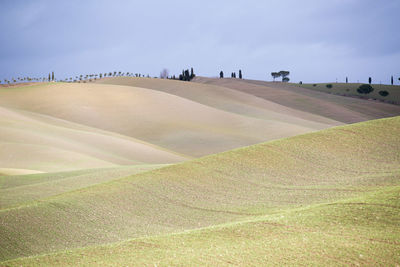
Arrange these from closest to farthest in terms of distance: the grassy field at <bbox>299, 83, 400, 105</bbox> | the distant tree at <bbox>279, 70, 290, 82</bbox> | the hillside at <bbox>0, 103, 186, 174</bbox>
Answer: the hillside at <bbox>0, 103, 186, 174</bbox>, the grassy field at <bbox>299, 83, 400, 105</bbox>, the distant tree at <bbox>279, 70, 290, 82</bbox>

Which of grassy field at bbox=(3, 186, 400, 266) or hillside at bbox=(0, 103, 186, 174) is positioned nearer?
grassy field at bbox=(3, 186, 400, 266)

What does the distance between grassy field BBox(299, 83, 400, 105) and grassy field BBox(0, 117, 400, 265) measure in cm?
→ 10435

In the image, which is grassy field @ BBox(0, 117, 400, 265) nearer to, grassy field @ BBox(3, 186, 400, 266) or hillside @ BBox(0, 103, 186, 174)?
grassy field @ BBox(3, 186, 400, 266)

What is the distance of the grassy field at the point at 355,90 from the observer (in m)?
121

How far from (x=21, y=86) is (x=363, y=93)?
91632 mm

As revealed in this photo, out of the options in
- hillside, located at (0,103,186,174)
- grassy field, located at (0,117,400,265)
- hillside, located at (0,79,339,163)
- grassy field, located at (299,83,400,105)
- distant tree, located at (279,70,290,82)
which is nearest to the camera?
grassy field, located at (0,117,400,265)

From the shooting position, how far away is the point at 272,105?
77.0 m

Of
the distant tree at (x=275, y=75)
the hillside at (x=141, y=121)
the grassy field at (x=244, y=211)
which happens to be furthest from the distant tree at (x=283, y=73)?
the grassy field at (x=244, y=211)

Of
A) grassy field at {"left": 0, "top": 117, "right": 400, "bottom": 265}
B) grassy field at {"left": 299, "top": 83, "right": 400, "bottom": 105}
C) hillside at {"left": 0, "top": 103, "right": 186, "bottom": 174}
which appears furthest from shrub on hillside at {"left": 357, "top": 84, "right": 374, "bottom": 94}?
grassy field at {"left": 0, "top": 117, "right": 400, "bottom": 265}

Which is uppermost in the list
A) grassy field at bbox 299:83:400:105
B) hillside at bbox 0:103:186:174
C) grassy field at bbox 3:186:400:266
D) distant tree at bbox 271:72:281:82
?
distant tree at bbox 271:72:281:82

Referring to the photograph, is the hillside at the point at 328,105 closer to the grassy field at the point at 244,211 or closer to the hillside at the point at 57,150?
the hillside at the point at 57,150

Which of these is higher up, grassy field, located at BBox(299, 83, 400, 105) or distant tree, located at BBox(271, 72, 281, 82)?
distant tree, located at BBox(271, 72, 281, 82)

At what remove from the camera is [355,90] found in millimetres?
131375

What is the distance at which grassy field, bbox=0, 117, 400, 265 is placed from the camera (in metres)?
9.14
